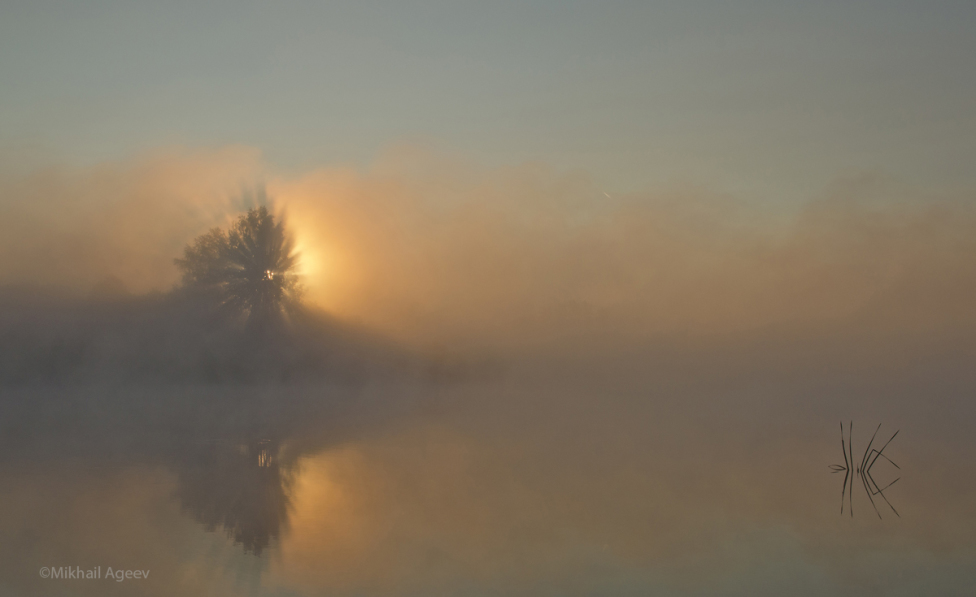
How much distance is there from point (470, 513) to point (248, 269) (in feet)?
95.1

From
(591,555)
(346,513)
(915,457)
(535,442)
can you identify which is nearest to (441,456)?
(535,442)

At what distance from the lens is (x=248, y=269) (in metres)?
34.0

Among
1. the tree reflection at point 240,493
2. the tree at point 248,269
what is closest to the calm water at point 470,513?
the tree reflection at point 240,493

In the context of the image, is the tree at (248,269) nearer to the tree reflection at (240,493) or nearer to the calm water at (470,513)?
the calm water at (470,513)

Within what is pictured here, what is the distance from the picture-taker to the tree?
33.7m

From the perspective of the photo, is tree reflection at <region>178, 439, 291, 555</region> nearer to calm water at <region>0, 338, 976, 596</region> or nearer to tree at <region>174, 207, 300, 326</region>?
calm water at <region>0, 338, 976, 596</region>

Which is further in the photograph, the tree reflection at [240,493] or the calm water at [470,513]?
the tree reflection at [240,493]

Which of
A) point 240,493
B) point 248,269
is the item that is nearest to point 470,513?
point 240,493

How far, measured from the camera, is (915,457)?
1396cm

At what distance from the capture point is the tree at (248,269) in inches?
1326

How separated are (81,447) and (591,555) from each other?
11805 millimetres

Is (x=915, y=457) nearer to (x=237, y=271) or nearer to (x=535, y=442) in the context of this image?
(x=535, y=442)

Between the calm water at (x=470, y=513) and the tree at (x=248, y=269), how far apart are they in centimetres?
1666

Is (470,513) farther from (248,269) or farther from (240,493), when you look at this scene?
(248,269)
